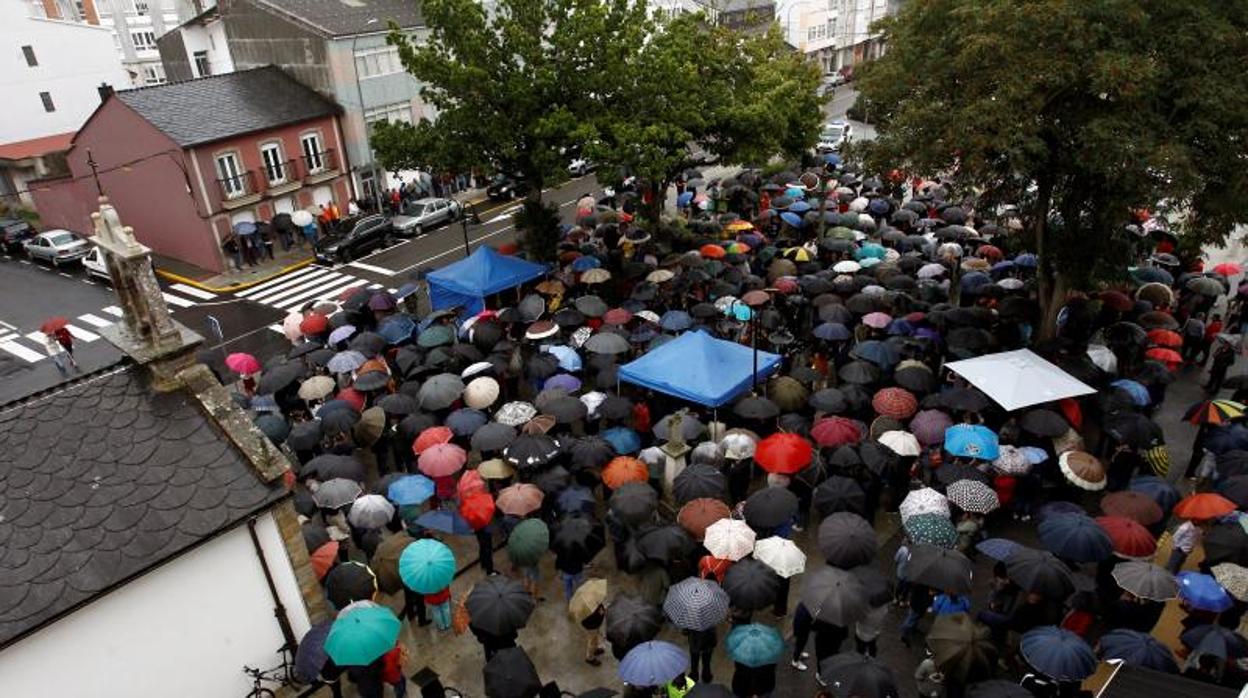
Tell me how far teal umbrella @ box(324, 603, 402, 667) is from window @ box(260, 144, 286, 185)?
2685 cm

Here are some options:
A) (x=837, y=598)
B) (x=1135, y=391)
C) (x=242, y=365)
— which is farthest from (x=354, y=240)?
(x=1135, y=391)

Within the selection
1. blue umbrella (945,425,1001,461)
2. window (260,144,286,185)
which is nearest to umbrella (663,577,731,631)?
blue umbrella (945,425,1001,461)

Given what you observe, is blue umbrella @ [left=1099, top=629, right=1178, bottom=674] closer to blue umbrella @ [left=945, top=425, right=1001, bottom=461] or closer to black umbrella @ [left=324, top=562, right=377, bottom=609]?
blue umbrella @ [left=945, top=425, right=1001, bottom=461]

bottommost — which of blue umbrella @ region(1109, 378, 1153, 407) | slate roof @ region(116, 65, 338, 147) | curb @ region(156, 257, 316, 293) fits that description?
curb @ region(156, 257, 316, 293)

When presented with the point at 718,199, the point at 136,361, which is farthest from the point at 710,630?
the point at 718,199

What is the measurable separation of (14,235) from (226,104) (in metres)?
11.5

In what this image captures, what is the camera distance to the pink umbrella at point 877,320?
62.2 feet

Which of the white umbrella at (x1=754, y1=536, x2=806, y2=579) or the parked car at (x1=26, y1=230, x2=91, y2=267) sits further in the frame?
the parked car at (x1=26, y1=230, x2=91, y2=267)

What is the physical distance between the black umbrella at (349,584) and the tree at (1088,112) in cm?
1363

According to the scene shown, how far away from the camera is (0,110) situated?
40.3 m

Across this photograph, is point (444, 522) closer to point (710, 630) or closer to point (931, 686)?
point (710, 630)

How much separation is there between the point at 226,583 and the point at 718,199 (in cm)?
2482

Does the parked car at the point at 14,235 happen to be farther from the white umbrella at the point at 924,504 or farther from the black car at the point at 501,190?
the white umbrella at the point at 924,504

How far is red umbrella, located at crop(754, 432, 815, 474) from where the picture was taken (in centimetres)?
1360
